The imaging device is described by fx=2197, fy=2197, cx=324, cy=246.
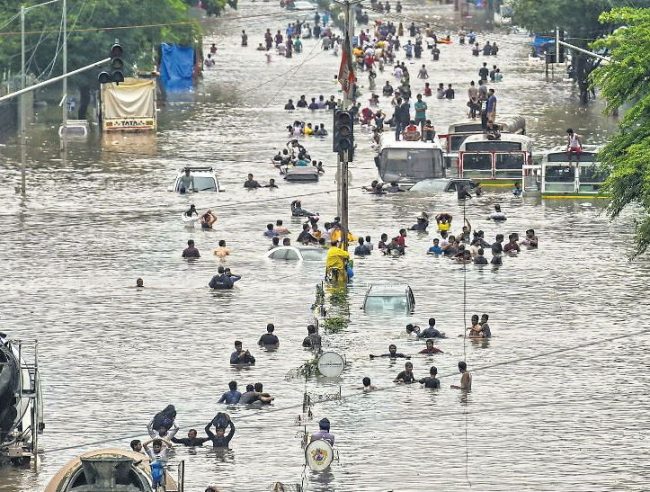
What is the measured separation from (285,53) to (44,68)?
37.5 meters

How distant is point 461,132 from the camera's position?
308 feet

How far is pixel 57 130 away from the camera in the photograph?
102438 millimetres

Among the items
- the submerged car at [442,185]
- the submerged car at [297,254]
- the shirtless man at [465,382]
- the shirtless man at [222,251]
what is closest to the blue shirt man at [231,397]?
the shirtless man at [465,382]

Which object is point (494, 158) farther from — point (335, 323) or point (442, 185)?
point (335, 323)

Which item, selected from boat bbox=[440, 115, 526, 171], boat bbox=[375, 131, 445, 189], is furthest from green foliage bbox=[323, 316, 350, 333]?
boat bbox=[440, 115, 526, 171]

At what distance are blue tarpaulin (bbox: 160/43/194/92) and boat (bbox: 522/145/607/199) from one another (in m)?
37.4

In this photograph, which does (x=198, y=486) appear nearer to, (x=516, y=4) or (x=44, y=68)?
(x=44, y=68)

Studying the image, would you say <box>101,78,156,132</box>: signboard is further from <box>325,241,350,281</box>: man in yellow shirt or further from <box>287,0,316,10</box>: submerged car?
<box>287,0,316,10</box>: submerged car

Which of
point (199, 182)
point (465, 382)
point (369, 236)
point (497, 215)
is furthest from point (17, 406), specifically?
point (199, 182)

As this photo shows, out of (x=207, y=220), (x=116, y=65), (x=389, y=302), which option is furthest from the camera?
(x=207, y=220)

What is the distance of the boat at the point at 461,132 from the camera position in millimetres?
89812

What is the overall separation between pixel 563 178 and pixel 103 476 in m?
48.5

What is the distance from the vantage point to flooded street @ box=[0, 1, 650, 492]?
46750 millimetres

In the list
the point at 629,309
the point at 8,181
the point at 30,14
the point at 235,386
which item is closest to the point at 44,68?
the point at 30,14
